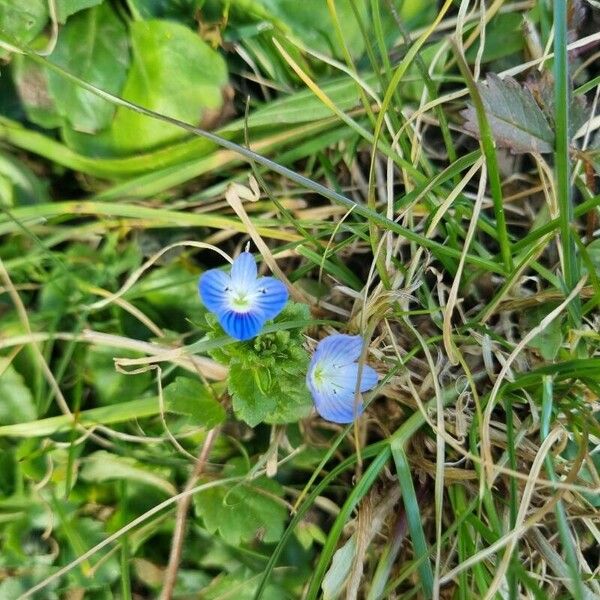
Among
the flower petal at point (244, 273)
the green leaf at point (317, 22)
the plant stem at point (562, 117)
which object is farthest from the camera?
the green leaf at point (317, 22)

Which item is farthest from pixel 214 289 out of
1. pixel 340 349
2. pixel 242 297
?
pixel 340 349

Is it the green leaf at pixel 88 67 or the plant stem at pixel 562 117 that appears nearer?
the plant stem at pixel 562 117

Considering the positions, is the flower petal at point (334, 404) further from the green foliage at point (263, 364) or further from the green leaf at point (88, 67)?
the green leaf at point (88, 67)

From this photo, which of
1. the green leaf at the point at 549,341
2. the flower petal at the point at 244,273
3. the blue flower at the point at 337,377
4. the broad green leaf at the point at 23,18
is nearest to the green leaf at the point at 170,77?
the broad green leaf at the point at 23,18

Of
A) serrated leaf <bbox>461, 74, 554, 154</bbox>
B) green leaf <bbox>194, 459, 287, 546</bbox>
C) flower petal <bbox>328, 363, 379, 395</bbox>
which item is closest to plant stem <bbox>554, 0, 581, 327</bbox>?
serrated leaf <bbox>461, 74, 554, 154</bbox>

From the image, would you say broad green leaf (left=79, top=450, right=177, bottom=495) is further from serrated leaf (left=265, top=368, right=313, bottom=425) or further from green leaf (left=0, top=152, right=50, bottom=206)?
green leaf (left=0, top=152, right=50, bottom=206)
